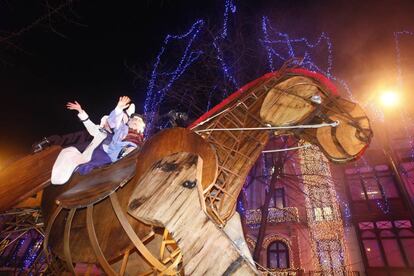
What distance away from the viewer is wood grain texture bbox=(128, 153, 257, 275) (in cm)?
121

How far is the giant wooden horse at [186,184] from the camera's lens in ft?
4.72

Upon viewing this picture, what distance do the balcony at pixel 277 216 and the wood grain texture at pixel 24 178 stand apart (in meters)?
18.5

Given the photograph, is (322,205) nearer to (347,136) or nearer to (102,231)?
(347,136)

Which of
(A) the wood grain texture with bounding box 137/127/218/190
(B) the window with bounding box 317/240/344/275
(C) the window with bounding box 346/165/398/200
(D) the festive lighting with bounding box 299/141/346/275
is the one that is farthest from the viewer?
Result: (C) the window with bounding box 346/165/398/200

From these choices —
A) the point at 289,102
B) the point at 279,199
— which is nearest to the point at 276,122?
the point at 289,102

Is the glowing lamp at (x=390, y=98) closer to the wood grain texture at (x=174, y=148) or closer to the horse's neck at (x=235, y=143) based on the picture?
the horse's neck at (x=235, y=143)

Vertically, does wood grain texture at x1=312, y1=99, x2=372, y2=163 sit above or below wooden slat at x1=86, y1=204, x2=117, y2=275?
above

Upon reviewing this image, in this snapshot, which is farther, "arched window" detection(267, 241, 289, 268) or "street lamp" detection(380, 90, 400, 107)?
"arched window" detection(267, 241, 289, 268)

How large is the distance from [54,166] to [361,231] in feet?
A: 66.4

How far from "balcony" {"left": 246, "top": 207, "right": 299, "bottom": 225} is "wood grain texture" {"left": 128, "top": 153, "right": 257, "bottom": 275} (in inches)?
762

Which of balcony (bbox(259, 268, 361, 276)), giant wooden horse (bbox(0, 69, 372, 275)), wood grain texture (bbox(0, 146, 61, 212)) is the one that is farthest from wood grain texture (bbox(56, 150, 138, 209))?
balcony (bbox(259, 268, 361, 276))

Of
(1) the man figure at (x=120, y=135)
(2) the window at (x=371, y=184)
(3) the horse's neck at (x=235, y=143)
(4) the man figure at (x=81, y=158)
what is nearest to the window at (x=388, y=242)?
(2) the window at (x=371, y=184)

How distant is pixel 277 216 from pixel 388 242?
759 centimetres

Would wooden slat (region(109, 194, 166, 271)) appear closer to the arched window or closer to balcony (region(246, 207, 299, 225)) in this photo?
balcony (region(246, 207, 299, 225))
